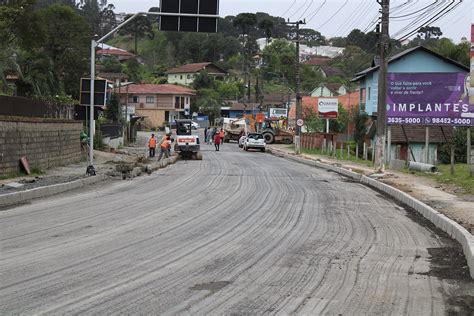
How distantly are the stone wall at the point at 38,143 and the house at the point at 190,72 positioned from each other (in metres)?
110

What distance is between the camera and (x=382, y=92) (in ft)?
93.6

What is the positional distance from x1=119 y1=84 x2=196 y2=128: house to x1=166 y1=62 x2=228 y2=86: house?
26.8 metres

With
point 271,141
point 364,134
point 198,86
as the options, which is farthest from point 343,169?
point 198,86

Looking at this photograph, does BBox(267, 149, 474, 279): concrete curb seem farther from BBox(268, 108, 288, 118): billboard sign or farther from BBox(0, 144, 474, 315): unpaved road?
BBox(268, 108, 288, 118): billboard sign

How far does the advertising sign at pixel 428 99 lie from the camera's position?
32.0 m

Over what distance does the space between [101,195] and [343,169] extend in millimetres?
17151

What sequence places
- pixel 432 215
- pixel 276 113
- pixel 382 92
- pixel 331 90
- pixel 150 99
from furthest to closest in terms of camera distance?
pixel 150 99, pixel 331 90, pixel 276 113, pixel 382 92, pixel 432 215

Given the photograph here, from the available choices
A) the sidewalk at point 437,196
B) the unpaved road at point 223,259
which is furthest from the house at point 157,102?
the unpaved road at point 223,259

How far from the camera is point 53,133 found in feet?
94.7

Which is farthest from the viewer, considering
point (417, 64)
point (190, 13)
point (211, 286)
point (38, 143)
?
point (417, 64)

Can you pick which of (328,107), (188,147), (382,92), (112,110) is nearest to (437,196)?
(382,92)

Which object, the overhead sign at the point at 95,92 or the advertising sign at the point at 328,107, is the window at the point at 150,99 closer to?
the advertising sign at the point at 328,107

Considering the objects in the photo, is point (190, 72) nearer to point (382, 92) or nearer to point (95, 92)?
point (382, 92)

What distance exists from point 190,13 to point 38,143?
28.8 ft
